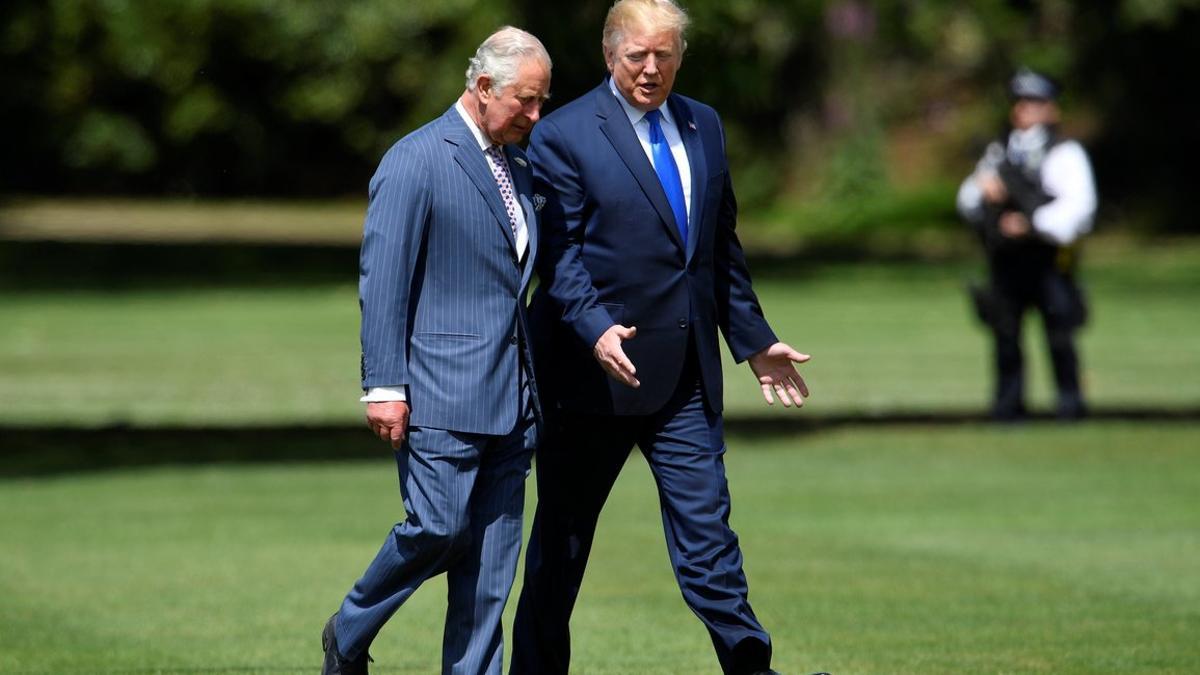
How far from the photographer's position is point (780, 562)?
32.1 ft

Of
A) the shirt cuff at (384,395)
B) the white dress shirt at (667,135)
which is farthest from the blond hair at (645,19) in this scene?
the shirt cuff at (384,395)

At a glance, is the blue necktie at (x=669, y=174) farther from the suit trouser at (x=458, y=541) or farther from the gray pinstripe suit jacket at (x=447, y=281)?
the suit trouser at (x=458, y=541)

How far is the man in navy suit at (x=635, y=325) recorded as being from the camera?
6.08 m

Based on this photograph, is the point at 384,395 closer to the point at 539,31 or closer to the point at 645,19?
the point at 645,19

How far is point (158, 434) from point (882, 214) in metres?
31.9

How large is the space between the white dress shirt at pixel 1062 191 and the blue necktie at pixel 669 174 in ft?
28.3

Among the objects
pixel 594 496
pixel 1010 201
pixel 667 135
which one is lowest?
pixel 1010 201

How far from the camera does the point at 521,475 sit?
599 centimetres

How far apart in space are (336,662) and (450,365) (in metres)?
0.95

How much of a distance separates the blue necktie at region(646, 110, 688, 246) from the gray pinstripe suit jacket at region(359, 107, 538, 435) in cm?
56

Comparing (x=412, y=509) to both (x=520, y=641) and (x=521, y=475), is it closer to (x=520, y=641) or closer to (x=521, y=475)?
(x=521, y=475)

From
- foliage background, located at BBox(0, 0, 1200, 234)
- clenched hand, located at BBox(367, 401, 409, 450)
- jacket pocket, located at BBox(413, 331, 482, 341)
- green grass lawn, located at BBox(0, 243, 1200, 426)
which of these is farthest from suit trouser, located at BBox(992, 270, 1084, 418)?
clenched hand, located at BBox(367, 401, 409, 450)

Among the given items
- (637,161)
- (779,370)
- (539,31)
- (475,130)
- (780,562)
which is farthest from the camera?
(539,31)

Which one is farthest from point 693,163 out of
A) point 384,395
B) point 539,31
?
point 539,31
